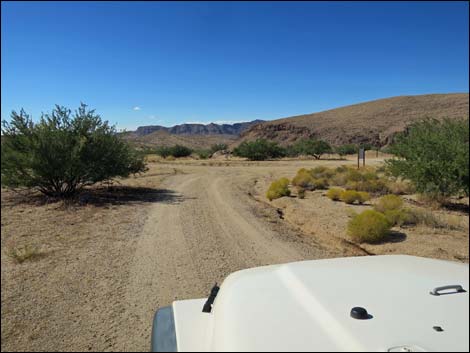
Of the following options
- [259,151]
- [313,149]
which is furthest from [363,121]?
[259,151]

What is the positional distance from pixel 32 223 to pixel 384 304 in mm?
7956

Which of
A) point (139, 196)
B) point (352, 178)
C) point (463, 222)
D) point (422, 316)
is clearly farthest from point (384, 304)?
point (352, 178)

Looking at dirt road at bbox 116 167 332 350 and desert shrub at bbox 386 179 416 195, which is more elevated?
dirt road at bbox 116 167 332 350

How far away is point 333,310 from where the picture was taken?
5.57 feet

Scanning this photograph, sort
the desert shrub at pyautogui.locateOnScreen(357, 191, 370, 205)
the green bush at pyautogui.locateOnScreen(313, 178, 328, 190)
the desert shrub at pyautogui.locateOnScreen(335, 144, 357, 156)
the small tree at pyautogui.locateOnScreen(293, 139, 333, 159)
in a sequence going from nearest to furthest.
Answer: the desert shrub at pyautogui.locateOnScreen(357, 191, 370, 205) → the green bush at pyautogui.locateOnScreen(313, 178, 328, 190) → the small tree at pyautogui.locateOnScreen(293, 139, 333, 159) → the desert shrub at pyautogui.locateOnScreen(335, 144, 357, 156)

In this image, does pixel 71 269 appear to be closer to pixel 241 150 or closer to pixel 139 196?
pixel 139 196

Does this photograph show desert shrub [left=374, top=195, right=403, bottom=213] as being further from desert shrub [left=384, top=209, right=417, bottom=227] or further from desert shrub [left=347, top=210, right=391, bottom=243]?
desert shrub [left=347, top=210, right=391, bottom=243]

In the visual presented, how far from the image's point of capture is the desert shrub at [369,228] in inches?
336

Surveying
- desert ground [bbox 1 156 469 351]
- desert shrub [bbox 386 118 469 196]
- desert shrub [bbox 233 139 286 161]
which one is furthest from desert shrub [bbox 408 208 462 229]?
desert shrub [bbox 233 139 286 161]

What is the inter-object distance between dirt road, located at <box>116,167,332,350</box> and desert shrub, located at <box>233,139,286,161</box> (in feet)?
124

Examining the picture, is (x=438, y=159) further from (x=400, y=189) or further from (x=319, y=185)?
(x=319, y=185)

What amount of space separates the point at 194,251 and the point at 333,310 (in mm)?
5323

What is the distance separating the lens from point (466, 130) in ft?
43.5

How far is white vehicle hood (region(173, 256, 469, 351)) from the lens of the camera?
1486 mm
